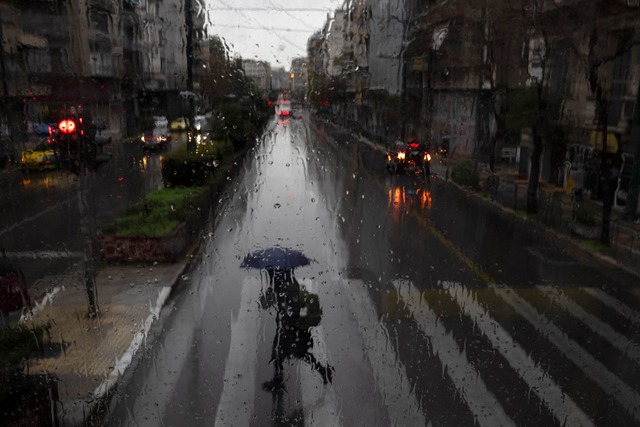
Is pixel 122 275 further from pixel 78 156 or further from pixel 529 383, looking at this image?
pixel 529 383

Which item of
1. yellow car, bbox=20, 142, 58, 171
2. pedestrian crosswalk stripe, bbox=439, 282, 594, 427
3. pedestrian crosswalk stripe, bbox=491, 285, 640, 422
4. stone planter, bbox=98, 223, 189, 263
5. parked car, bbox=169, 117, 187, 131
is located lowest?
pedestrian crosswalk stripe, bbox=491, 285, 640, 422

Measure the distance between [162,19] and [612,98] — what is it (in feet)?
35.2

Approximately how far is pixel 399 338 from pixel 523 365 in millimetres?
1347

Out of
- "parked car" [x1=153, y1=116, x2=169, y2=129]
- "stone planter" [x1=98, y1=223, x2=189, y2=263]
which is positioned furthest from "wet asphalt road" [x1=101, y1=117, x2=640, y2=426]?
"parked car" [x1=153, y1=116, x2=169, y2=129]

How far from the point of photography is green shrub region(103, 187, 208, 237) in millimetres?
8648

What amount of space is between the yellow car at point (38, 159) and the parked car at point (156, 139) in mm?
10100

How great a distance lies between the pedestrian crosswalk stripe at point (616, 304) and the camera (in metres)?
7.00

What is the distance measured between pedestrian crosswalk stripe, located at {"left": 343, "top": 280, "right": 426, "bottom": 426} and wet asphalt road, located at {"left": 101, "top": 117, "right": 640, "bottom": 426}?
0.06 feet

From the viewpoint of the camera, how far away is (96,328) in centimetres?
619

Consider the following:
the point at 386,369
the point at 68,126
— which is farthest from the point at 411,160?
the point at 68,126

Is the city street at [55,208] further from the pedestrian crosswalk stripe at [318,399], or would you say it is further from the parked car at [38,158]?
the pedestrian crosswalk stripe at [318,399]

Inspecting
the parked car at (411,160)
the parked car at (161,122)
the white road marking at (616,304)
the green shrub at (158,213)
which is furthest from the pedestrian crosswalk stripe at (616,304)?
the parked car at (161,122)

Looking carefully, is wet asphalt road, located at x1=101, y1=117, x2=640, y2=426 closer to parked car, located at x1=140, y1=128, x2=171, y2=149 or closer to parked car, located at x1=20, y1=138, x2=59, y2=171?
parked car, located at x1=20, y1=138, x2=59, y2=171

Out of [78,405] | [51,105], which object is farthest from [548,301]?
[51,105]
